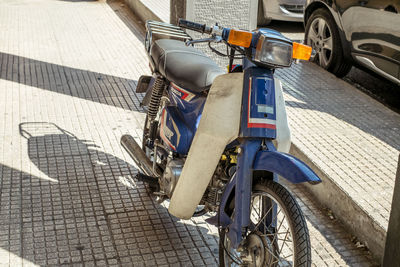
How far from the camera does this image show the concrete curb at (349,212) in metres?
3.74

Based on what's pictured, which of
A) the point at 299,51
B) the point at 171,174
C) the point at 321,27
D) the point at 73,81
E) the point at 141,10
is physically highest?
the point at 299,51

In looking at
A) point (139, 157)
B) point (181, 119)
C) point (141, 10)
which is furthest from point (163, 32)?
point (141, 10)

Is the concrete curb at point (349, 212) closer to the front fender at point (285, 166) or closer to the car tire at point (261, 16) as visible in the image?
the front fender at point (285, 166)

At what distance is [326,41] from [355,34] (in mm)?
639

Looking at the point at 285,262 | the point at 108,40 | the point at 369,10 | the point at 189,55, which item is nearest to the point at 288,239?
the point at 285,262

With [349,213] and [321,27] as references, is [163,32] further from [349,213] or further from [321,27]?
[321,27]

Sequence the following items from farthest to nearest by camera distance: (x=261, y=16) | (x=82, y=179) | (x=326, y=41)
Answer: (x=261, y=16)
(x=326, y=41)
(x=82, y=179)

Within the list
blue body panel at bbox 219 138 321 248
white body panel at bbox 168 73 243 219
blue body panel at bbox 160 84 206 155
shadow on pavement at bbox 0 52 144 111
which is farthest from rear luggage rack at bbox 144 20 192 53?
shadow on pavement at bbox 0 52 144 111

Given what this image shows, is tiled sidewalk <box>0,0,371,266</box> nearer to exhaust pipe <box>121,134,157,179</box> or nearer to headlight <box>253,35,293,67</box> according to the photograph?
exhaust pipe <box>121,134,157,179</box>

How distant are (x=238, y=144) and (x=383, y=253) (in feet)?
3.80

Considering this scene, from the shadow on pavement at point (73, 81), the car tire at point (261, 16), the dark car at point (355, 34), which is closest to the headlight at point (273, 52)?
the dark car at point (355, 34)

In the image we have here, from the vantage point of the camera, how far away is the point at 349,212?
406cm

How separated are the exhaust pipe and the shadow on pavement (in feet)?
4.91

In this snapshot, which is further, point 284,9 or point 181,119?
point 284,9
